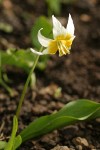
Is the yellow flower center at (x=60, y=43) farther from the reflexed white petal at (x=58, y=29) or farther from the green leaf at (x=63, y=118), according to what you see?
the green leaf at (x=63, y=118)

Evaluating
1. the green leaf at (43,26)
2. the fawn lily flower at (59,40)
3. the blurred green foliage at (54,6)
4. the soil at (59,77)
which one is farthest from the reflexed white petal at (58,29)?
the blurred green foliage at (54,6)

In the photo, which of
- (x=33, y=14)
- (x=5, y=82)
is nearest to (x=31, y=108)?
(x=5, y=82)

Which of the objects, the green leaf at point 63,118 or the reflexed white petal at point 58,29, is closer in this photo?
the reflexed white petal at point 58,29

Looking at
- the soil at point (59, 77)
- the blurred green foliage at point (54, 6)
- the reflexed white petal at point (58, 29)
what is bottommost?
the soil at point (59, 77)

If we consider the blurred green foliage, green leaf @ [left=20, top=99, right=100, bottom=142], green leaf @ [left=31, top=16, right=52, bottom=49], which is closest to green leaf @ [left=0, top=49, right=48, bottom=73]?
green leaf @ [left=31, top=16, right=52, bottom=49]

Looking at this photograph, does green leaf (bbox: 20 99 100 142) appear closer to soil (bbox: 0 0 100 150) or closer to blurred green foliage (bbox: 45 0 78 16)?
soil (bbox: 0 0 100 150)

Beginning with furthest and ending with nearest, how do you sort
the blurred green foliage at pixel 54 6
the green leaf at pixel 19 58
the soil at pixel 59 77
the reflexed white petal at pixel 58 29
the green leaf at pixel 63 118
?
Answer: the blurred green foliage at pixel 54 6, the green leaf at pixel 19 58, the soil at pixel 59 77, the green leaf at pixel 63 118, the reflexed white petal at pixel 58 29

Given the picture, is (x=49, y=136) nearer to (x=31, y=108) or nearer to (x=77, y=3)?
(x=31, y=108)

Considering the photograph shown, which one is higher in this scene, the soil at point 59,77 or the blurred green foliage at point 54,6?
the blurred green foliage at point 54,6
